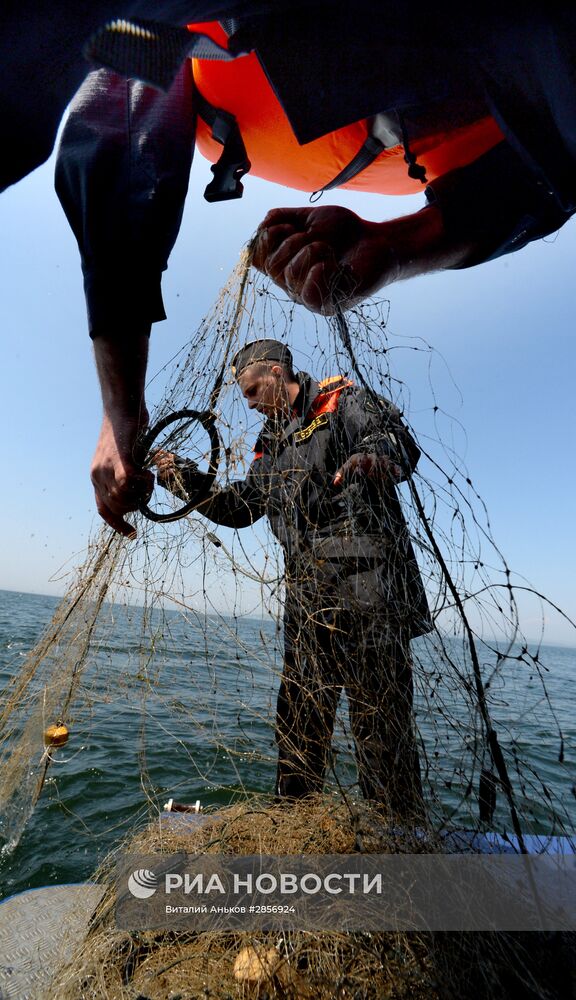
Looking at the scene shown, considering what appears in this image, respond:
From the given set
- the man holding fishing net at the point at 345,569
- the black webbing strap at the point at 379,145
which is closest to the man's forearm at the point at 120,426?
the man holding fishing net at the point at 345,569

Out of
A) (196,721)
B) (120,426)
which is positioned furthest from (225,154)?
(196,721)

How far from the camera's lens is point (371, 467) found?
2.37 m

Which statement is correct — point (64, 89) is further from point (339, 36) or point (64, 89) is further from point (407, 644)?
point (407, 644)

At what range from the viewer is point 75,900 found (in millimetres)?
3277

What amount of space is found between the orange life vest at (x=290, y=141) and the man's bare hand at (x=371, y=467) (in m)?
1.25

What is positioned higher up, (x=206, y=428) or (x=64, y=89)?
(x=64, y=89)

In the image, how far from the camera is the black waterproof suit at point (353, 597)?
1.93 meters

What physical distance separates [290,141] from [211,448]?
1278 mm

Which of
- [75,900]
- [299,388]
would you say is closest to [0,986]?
[75,900]

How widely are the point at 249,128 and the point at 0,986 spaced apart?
A: 4.29 meters

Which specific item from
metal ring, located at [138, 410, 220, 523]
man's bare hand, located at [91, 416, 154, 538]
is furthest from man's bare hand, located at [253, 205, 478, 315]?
man's bare hand, located at [91, 416, 154, 538]

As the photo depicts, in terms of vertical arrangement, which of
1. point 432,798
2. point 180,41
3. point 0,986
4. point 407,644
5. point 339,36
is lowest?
point 0,986

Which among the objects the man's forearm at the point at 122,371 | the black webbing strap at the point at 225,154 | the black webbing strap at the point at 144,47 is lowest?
the man's forearm at the point at 122,371

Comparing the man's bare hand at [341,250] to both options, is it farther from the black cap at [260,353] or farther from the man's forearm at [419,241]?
the black cap at [260,353]
